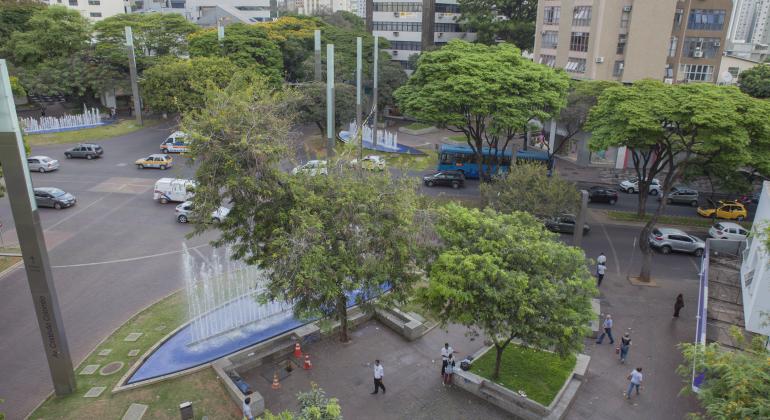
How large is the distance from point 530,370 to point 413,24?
206 feet

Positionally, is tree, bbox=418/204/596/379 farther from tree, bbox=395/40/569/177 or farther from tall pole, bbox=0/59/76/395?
tree, bbox=395/40/569/177

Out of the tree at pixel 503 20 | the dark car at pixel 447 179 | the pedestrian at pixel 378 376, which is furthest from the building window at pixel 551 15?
the pedestrian at pixel 378 376

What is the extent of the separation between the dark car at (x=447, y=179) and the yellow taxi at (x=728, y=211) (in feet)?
56.4

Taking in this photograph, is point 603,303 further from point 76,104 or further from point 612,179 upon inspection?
point 76,104

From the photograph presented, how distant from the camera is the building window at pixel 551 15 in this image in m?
53.2

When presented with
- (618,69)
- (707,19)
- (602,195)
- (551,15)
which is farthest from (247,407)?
(707,19)

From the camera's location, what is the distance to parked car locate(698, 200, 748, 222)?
3562 cm

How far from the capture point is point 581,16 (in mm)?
49688

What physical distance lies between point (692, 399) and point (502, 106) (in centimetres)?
2011

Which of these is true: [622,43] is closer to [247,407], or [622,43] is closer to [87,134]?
[247,407]

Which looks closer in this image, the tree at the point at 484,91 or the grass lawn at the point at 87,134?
the tree at the point at 484,91

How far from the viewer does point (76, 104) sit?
60.7m

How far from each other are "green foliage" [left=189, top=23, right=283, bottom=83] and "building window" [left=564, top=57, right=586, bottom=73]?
30114 mm

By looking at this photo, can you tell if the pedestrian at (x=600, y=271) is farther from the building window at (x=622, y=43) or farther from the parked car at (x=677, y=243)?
the building window at (x=622, y=43)
